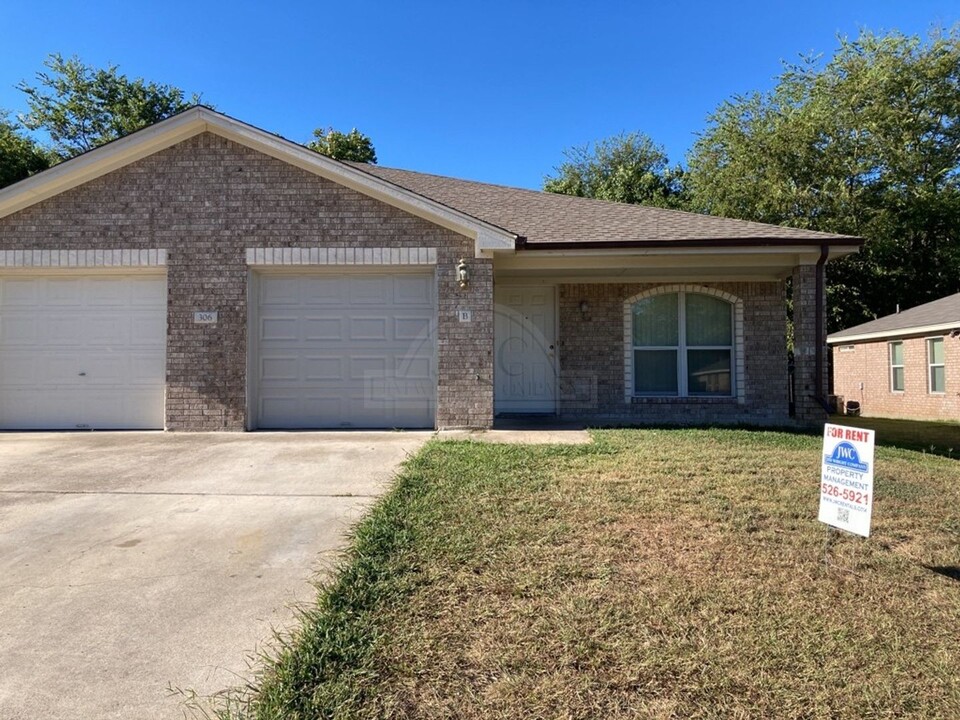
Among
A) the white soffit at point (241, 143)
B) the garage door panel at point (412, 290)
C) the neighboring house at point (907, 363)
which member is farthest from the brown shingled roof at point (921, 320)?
the garage door panel at point (412, 290)

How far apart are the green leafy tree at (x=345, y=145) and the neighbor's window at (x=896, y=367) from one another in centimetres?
2349

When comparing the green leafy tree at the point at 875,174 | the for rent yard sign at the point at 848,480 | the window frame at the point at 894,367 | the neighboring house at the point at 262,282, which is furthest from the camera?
the green leafy tree at the point at 875,174

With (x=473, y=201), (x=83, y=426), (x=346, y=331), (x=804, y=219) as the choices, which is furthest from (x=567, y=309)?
(x=804, y=219)

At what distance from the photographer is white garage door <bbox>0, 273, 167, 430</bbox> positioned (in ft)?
29.4

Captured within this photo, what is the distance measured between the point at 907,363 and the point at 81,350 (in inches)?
A: 824

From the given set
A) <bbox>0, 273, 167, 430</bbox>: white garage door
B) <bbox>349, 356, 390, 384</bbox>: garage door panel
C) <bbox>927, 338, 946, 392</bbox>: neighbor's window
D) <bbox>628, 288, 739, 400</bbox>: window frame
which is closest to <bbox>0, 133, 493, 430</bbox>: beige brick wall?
<bbox>0, 273, 167, 430</bbox>: white garage door

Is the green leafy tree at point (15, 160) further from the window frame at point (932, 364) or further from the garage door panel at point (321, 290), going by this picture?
the window frame at point (932, 364)

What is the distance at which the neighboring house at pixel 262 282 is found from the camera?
8680 millimetres

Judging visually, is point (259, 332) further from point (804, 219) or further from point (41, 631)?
point (804, 219)

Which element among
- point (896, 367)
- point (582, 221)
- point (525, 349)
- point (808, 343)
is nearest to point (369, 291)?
point (525, 349)

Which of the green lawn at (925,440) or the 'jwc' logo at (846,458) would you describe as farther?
the green lawn at (925,440)

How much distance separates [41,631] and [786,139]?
2613cm

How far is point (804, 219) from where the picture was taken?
22266 mm

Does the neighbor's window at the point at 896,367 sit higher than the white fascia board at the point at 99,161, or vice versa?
the white fascia board at the point at 99,161
